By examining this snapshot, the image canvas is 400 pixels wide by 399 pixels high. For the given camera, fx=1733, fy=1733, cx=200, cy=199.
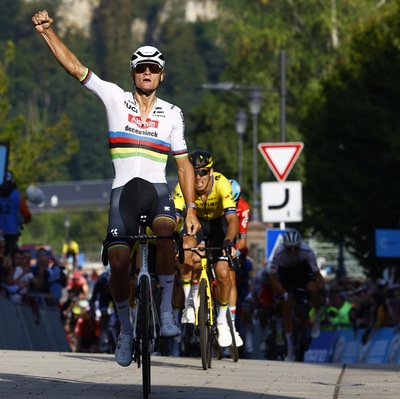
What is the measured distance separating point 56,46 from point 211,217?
Answer: 16.6 ft

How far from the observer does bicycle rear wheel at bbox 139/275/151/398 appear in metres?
10.8

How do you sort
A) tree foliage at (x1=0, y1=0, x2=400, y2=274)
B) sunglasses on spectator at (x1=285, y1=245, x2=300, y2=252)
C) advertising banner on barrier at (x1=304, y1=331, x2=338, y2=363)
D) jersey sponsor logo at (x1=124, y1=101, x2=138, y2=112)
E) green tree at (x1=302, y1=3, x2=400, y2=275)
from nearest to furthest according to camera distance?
1. jersey sponsor logo at (x1=124, y1=101, x2=138, y2=112)
2. sunglasses on spectator at (x1=285, y1=245, x2=300, y2=252)
3. advertising banner on barrier at (x1=304, y1=331, x2=338, y2=363)
4. green tree at (x1=302, y1=3, x2=400, y2=275)
5. tree foliage at (x1=0, y1=0, x2=400, y2=274)

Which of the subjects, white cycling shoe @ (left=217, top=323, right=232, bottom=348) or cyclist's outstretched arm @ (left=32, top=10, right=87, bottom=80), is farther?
white cycling shoe @ (left=217, top=323, right=232, bottom=348)

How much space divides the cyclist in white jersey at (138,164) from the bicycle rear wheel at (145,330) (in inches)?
9.3

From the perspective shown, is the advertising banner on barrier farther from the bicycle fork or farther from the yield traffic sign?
the bicycle fork

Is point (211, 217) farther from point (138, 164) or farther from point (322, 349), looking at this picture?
point (322, 349)

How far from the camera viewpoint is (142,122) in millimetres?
11641

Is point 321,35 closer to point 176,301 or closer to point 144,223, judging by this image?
point 176,301

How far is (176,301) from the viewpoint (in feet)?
57.5

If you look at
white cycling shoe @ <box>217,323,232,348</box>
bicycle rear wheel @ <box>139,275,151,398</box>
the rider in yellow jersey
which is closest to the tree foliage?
the rider in yellow jersey

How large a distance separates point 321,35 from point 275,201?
171 ft

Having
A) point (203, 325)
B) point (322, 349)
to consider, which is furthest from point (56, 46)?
point (322, 349)

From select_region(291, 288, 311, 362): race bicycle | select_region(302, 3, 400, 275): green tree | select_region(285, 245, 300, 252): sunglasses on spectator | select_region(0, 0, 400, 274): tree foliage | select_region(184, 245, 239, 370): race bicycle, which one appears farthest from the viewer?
select_region(0, 0, 400, 274): tree foliage

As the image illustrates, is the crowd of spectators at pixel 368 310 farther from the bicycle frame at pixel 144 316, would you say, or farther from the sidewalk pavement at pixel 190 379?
the bicycle frame at pixel 144 316
